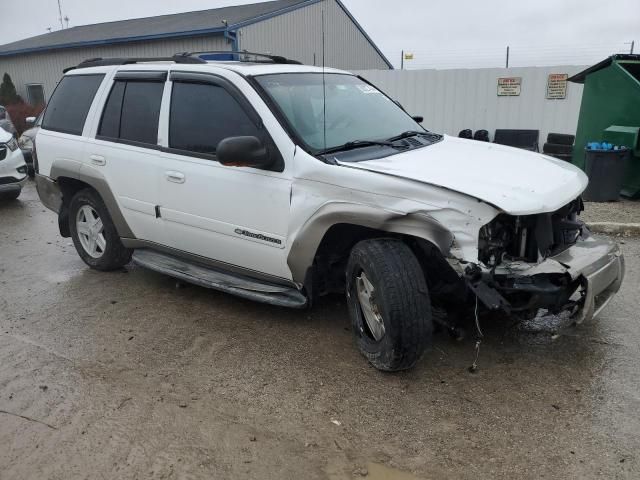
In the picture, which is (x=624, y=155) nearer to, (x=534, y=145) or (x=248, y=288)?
(x=534, y=145)

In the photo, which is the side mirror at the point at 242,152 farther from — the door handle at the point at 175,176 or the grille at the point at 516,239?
the grille at the point at 516,239

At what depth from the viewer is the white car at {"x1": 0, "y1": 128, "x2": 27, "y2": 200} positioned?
8.97 meters

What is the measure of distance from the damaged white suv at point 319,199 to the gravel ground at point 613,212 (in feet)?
10.7

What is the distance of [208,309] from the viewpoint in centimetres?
476

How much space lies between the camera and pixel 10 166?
9.02 meters

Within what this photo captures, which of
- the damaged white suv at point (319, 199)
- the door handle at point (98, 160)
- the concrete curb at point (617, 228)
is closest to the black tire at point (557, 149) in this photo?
the concrete curb at point (617, 228)

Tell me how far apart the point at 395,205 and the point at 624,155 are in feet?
19.0

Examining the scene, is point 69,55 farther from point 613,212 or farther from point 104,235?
point 613,212

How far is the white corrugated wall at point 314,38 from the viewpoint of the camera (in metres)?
18.4

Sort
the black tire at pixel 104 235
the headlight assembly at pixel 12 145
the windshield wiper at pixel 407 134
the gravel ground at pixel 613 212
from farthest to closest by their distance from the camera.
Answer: the headlight assembly at pixel 12 145 < the gravel ground at pixel 613 212 < the black tire at pixel 104 235 < the windshield wiper at pixel 407 134

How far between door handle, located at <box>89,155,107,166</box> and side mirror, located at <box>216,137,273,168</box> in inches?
69.8

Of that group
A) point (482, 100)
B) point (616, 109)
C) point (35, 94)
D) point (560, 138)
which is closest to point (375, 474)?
point (616, 109)

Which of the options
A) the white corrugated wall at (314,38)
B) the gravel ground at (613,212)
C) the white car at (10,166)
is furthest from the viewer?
the white corrugated wall at (314,38)

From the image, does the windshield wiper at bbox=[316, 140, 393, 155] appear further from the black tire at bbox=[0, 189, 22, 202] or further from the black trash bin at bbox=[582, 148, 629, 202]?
the black tire at bbox=[0, 189, 22, 202]
